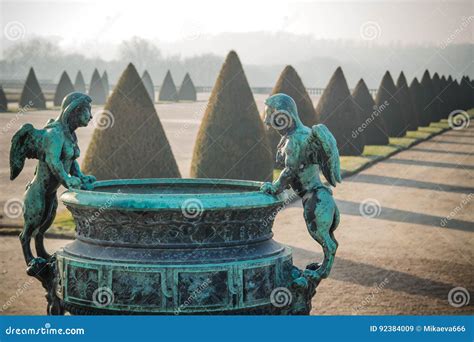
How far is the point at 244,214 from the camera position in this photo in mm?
4305

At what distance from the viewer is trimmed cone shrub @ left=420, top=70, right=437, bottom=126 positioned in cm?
4038

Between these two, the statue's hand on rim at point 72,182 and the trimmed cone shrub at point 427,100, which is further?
the trimmed cone shrub at point 427,100

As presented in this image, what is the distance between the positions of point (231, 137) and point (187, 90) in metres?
48.6

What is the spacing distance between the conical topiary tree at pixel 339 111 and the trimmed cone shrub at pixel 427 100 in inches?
664

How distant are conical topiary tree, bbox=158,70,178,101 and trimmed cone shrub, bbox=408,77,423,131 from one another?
26.6 m

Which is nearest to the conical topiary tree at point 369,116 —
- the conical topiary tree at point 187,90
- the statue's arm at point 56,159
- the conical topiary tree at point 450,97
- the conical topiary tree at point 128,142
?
the conical topiary tree at point 128,142

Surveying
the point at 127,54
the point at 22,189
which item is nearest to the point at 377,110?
the point at 22,189

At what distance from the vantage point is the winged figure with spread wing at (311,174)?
4539mm

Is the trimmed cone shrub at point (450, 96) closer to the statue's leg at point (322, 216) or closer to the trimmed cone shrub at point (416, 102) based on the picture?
the trimmed cone shrub at point (416, 102)

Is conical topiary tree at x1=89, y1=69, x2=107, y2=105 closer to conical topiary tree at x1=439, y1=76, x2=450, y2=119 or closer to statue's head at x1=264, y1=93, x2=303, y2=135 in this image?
conical topiary tree at x1=439, y1=76, x2=450, y2=119

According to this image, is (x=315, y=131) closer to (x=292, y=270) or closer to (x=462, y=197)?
(x=292, y=270)

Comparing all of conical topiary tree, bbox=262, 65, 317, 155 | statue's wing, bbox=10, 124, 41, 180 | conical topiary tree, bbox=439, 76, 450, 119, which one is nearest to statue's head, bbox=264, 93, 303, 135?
statue's wing, bbox=10, 124, 41, 180

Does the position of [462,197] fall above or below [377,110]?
below

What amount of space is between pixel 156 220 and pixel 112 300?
1.87ft
